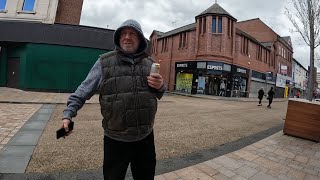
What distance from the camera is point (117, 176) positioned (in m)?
2.33

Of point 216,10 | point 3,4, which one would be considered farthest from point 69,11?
point 216,10

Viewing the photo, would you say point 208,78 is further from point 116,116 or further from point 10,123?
point 116,116

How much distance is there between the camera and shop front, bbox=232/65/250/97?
30.8 m

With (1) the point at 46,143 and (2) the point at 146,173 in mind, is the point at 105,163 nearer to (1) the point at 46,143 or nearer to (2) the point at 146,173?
(2) the point at 146,173

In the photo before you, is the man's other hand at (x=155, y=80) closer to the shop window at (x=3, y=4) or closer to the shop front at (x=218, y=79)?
the shop window at (x=3, y=4)

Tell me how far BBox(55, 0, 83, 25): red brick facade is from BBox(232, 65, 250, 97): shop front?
58.7 feet

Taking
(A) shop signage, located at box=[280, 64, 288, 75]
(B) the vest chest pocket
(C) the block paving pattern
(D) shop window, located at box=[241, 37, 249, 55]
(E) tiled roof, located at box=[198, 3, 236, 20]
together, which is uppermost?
(E) tiled roof, located at box=[198, 3, 236, 20]

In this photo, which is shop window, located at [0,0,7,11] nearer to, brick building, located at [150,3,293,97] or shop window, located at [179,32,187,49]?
brick building, located at [150,3,293,97]

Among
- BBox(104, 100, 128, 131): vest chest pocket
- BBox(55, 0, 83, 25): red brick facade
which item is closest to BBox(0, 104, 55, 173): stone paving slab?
BBox(104, 100, 128, 131): vest chest pocket

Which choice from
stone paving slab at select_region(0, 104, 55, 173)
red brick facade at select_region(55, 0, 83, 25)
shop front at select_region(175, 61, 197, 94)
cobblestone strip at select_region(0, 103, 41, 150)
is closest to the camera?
stone paving slab at select_region(0, 104, 55, 173)

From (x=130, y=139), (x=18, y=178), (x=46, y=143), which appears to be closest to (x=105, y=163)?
(x=130, y=139)

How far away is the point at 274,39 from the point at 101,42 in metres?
36.5

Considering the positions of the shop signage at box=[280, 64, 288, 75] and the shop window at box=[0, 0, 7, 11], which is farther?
the shop signage at box=[280, 64, 288, 75]

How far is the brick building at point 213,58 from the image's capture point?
29422 millimetres
